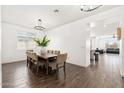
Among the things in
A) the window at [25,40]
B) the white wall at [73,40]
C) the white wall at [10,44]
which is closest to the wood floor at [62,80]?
the white wall at [73,40]

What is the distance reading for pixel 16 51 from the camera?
560cm

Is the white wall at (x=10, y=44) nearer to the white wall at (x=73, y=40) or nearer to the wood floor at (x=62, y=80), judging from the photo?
the wood floor at (x=62, y=80)

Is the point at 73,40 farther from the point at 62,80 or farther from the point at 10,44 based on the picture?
the point at 10,44

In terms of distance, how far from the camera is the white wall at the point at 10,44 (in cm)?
500

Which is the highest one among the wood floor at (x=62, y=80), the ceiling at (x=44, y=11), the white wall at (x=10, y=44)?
the ceiling at (x=44, y=11)

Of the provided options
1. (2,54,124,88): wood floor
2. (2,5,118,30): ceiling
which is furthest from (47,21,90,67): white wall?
(2,54,124,88): wood floor

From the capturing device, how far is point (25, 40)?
6.32m

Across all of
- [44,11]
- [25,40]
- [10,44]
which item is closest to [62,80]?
[44,11]

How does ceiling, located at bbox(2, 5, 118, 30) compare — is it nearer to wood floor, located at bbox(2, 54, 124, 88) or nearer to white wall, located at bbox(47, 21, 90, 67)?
white wall, located at bbox(47, 21, 90, 67)

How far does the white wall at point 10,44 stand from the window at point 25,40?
1.06 ft
